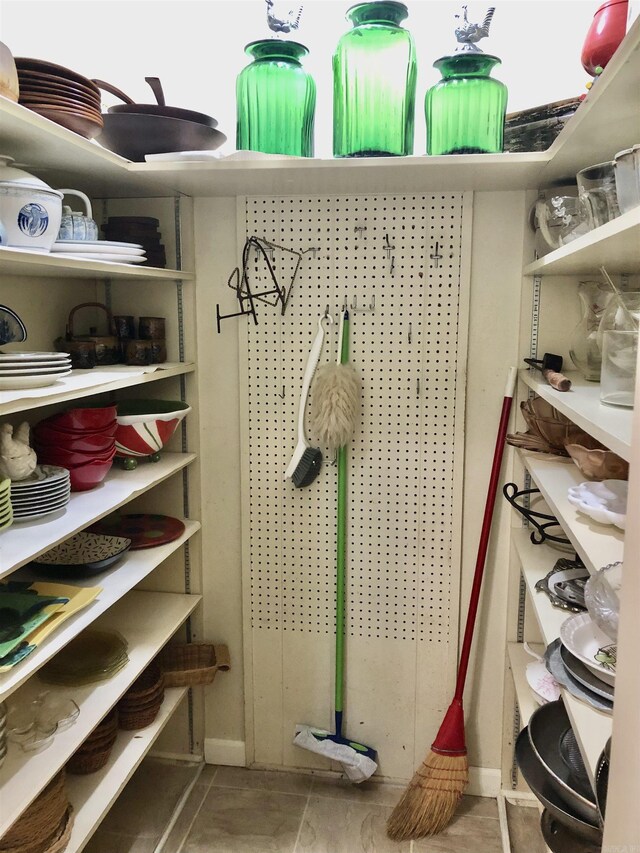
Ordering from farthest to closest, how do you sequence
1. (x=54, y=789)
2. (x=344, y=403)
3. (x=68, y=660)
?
(x=344, y=403) → (x=68, y=660) → (x=54, y=789)

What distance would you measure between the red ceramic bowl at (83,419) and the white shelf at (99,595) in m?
0.40

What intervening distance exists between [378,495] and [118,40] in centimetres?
172

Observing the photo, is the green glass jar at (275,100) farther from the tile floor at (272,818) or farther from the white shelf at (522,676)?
the tile floor at (272,818)

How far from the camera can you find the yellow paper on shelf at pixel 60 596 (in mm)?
1450

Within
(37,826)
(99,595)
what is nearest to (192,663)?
(99,595)

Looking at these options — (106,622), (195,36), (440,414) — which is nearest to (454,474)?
(440,414)

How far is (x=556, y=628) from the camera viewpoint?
1.42 metres

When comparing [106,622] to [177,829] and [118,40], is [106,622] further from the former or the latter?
[118,40]

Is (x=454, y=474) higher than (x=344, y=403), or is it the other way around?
(x=344, y=403)

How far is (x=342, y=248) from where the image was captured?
6.91ft

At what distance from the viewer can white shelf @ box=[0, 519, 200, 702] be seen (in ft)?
4.37

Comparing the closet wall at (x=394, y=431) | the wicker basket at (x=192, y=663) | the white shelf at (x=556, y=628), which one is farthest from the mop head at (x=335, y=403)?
the wicker basket at (x=192, y=663)

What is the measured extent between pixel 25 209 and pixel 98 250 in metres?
0.29

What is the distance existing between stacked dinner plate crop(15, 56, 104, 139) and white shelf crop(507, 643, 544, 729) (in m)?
1.81
